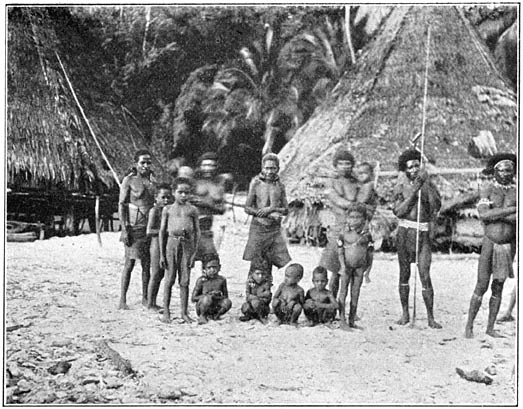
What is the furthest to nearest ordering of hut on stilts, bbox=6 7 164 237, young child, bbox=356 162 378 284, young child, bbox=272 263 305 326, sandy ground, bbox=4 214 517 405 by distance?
hut on stilts, bbox=6 7 164 237
young child, bbox=356 162 378 284
young child, bbox=272 263 305 326
sandy ground, bbox=4 214 517 405

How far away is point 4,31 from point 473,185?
3673 millimetres

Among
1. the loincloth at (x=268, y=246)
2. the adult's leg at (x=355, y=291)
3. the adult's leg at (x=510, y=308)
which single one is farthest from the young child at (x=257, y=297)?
the adult's leg at (x=510, y=308)

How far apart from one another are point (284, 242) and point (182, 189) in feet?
2.79

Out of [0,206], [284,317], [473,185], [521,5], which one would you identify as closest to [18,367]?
[0,206]

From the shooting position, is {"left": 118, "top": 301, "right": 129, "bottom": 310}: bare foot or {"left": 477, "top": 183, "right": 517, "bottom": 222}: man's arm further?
{"left": 118, "top": 301, "right": 129, "bottom": 310}: bare foot

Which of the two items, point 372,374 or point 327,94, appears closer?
point 372,374

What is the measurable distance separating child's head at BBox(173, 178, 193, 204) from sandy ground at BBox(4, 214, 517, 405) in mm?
350

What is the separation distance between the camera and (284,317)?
5.03m

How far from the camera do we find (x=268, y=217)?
514 cm

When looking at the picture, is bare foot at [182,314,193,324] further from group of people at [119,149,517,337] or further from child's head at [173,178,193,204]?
child's head at [173,178,193,204]

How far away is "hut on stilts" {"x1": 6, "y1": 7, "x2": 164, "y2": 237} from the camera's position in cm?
521

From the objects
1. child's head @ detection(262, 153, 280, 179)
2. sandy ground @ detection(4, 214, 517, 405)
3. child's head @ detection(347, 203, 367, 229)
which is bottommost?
sandy ground @ detection(4, 214, 517, 405)

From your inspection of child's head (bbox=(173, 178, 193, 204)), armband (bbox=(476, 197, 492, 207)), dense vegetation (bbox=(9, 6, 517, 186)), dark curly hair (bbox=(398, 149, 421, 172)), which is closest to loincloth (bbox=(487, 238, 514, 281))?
armband (bbox=(476, 197, 492, 207))

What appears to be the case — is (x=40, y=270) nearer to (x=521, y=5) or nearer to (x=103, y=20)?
(x=103, y=20)
